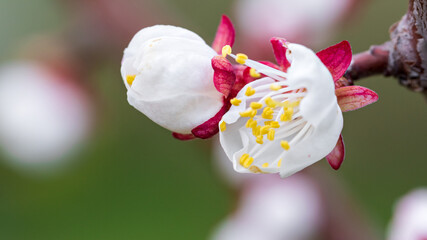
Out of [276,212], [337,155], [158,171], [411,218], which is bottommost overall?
[158,171]

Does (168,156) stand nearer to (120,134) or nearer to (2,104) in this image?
(120,134)

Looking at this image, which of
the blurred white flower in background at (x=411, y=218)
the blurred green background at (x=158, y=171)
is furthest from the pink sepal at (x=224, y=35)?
the blurred green background at (x=158, y=171)

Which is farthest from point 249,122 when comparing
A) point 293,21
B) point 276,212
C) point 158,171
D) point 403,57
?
point 158,171

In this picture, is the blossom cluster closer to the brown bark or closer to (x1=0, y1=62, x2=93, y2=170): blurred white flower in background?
the brown bark

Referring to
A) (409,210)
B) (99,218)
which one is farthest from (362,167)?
(409,210)

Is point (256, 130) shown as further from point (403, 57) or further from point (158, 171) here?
point (158, 171)

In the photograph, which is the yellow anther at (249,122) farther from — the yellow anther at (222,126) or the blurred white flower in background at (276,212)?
the blurred white flower in background at (276,212)

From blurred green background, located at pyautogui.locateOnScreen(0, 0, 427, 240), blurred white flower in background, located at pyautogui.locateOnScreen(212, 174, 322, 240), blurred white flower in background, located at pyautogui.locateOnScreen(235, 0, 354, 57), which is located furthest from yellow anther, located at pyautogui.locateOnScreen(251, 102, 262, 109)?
blurred green background, located at pyautogui.locateOnScreen(0, 0, 427, 240)

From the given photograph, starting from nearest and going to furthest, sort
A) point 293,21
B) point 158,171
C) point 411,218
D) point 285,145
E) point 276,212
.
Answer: point 285,145, point 411,218, point 276,212, point 293,21, point 158,171
